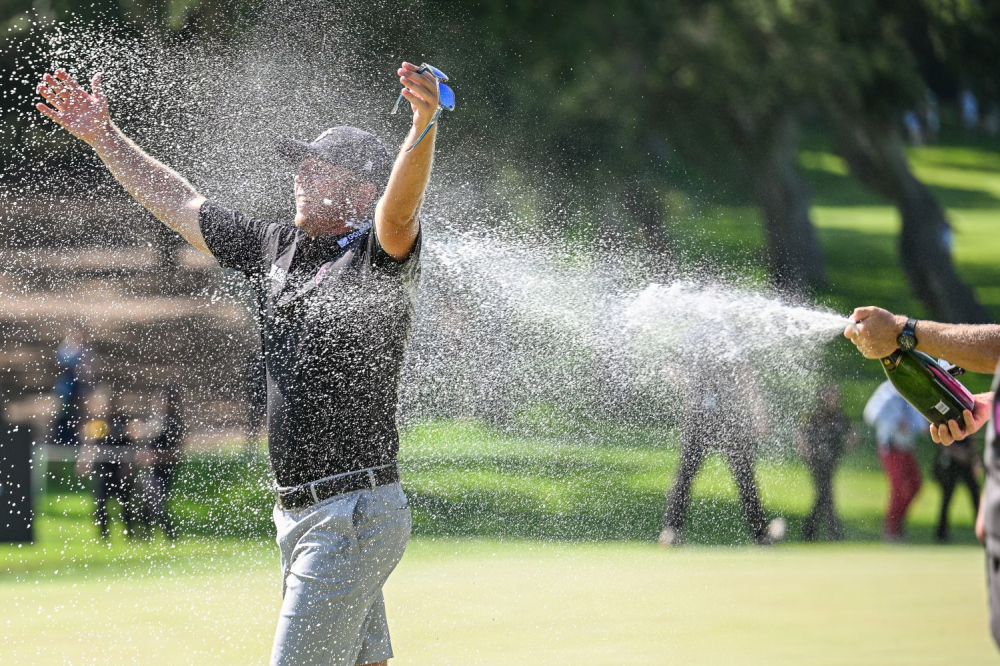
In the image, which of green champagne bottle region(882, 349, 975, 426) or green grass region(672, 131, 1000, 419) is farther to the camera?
green grass region(672, 131, 1000, 419)

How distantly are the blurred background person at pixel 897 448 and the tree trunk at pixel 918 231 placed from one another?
8.00 m

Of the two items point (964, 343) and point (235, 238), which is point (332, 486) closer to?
point (235, 238)

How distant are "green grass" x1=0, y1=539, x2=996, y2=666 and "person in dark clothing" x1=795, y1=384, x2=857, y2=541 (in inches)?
44.7

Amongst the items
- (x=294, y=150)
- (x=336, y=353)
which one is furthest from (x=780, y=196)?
(x=336, y=353)

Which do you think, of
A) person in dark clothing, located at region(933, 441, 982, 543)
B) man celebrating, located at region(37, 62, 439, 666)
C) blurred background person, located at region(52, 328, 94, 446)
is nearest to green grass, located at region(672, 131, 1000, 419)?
person in dark clothing, located at region(933, 441, 982, 543)

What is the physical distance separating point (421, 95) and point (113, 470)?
25.1 feet

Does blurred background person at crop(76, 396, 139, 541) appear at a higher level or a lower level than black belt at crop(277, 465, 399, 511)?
lower

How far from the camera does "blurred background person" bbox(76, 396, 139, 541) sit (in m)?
10.1

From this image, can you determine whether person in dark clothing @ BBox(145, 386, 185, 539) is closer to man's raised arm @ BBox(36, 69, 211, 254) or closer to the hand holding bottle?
man's raised arm @ BBox(36, 69, 211, 254)

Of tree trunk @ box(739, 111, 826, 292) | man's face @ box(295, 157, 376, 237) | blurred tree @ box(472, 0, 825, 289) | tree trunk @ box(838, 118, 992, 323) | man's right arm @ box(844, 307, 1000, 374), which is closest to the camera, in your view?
man's face @ box(295, 157, 376, 237)

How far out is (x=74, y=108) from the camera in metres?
4.11

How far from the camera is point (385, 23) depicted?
500 inches


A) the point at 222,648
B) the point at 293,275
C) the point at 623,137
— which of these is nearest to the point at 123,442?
the point at 222,648

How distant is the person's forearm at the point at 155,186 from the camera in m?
3.89
